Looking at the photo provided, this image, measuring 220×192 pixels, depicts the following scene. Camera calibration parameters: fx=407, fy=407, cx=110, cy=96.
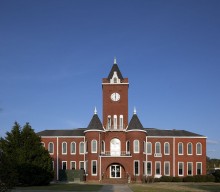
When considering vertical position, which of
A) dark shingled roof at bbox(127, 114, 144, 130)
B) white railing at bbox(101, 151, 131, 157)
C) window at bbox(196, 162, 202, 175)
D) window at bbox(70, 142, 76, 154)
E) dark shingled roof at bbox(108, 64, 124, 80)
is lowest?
window at bbox(196, 162, 202, 175)

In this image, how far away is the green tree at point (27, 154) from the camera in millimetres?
45656

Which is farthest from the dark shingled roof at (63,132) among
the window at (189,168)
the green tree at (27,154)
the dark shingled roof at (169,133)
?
the green tree at (27,154)

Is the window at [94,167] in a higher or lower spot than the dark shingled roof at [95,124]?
lower

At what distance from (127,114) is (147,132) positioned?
6.13 meters

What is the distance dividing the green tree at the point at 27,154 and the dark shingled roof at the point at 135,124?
19.2m

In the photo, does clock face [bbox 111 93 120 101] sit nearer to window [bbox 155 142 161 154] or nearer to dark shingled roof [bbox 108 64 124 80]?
dark shingled roof [bbox 108 64 124 80]

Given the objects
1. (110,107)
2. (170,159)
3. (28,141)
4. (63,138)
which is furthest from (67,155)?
(28,141)

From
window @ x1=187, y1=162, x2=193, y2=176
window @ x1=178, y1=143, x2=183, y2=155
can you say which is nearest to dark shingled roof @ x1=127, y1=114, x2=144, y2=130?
window @ x1=178, y1=143, x2=183, y2=155

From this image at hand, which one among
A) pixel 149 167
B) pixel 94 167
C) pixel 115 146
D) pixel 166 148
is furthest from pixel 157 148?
pixel 94 167

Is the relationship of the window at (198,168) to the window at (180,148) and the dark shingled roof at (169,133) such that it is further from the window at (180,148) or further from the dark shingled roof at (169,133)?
the dark shingled roof at (169,133)

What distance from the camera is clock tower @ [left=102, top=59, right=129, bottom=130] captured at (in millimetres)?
66562

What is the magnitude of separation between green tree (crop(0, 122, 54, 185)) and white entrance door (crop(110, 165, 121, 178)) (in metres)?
17.0

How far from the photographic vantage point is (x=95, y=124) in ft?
213

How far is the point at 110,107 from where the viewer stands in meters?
67.1
